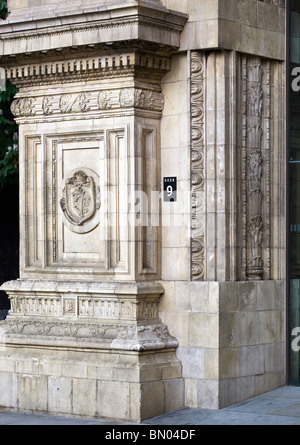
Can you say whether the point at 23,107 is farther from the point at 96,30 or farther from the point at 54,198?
the point at 96,30

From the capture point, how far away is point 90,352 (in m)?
17.2

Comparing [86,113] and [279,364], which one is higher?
[86,113]

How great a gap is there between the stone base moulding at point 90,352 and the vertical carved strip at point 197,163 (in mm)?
749

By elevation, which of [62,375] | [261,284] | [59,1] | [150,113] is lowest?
[62,375]

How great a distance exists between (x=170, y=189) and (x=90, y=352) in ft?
8.83

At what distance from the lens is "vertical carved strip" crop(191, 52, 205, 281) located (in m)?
17.1

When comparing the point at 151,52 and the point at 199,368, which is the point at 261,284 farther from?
the point at 151,52

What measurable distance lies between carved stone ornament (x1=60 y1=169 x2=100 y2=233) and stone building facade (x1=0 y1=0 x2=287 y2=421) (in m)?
0.02

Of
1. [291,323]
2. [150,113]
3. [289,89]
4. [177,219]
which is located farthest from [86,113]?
[291,323]

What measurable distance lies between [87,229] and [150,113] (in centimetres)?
199

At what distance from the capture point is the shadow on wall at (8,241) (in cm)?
3200

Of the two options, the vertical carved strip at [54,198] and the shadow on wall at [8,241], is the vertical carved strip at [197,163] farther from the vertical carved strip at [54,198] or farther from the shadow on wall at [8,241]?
the shadow on wall at [8,241]

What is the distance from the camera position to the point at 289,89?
18219mm

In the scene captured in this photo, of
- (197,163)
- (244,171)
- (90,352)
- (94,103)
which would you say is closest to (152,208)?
(197,163)
